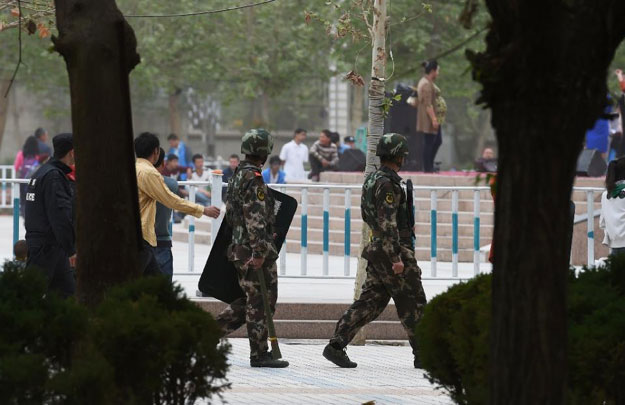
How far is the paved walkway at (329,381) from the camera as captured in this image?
30.7 feet

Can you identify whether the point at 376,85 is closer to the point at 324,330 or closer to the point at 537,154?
the point at 324,330

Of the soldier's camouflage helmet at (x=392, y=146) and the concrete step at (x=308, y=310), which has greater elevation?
the soldier's camouflage helmet at (x=392, y=146)

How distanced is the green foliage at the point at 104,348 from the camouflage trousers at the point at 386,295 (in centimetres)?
462

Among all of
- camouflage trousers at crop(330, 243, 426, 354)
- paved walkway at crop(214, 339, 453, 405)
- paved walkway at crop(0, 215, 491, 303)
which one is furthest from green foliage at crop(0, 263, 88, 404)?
paved walkway at crop(0, 215, 491, 303)

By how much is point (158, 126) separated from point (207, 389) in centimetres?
5666

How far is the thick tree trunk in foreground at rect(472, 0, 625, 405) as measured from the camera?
18.3 feet

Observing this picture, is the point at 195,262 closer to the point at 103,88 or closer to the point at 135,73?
the point at 103,88

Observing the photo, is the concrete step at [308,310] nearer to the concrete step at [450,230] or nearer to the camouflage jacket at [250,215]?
the camouflage jacket at [250,215]

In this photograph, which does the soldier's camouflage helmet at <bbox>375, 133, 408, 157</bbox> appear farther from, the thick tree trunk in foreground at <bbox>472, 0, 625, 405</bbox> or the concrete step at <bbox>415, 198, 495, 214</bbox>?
the concrete step at <bbox>415, 198, 495, 214</bbox>

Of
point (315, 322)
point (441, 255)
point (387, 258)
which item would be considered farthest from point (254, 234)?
point (441, 255)

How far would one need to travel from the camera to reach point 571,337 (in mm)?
6504

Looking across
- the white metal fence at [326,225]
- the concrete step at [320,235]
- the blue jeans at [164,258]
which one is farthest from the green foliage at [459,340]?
the concrete step at [320,235]

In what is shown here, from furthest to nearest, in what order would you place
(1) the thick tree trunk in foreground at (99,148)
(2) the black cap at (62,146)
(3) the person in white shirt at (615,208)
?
(3) the person in white shirt at (615,208) < (2) the black cap at (62,146) < (1) the thick tree trunk in foreground at (99,148)

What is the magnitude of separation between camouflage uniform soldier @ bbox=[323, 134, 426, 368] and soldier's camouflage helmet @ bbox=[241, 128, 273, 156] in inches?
31.5
